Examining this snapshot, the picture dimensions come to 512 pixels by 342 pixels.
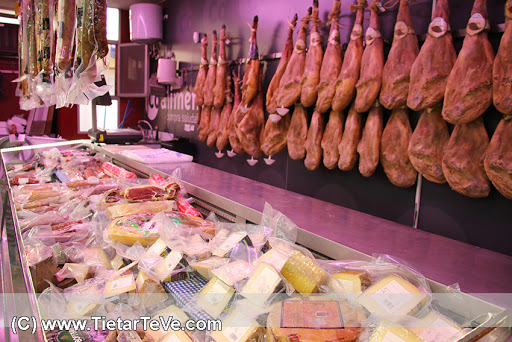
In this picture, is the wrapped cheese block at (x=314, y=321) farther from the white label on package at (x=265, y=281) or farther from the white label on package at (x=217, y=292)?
the white label on package at (x=217, y=292)

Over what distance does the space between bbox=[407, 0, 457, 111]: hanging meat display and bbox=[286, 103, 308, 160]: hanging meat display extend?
96 cm

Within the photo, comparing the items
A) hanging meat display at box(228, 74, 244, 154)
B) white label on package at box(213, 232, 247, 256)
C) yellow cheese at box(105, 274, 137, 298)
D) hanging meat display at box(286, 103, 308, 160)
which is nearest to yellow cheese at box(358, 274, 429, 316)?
white label on package at box(213, 232, 247, 256)

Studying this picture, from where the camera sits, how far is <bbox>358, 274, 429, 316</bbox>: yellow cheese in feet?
2.92

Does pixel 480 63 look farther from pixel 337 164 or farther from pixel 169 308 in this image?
pixel 169 308

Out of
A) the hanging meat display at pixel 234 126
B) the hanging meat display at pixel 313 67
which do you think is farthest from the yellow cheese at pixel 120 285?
the hanging meat display at pixel 234 126

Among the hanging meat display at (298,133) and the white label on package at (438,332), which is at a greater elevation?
the hanging meat display at (298,133)

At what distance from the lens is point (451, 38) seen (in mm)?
1914

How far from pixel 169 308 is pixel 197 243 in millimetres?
304

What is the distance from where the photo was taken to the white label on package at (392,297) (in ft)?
2.94

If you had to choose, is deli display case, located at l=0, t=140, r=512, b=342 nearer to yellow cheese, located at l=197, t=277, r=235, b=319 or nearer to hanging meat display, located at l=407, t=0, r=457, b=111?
yellow cheese, located at l=197, t=277, r=235, b=319

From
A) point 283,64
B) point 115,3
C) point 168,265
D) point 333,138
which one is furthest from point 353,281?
point 115,3

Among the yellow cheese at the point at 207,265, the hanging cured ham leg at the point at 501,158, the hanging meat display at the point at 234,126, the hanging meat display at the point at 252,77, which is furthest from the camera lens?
the hanging meat display at the point at 234,126

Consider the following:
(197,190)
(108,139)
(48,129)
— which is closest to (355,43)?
(197,190)

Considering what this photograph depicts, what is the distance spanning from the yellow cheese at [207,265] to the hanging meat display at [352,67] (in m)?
1.51
